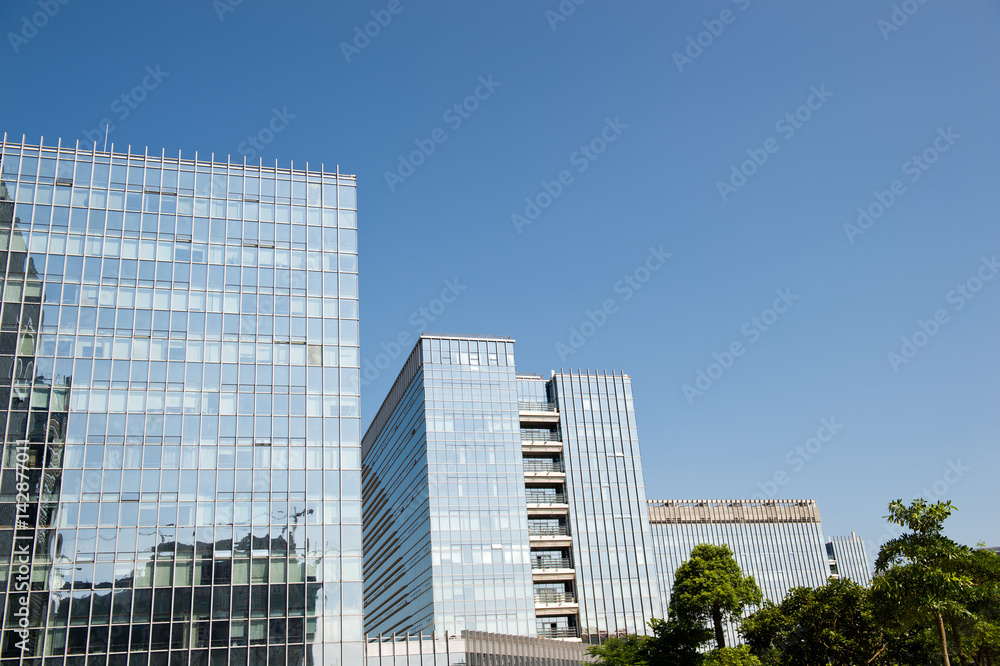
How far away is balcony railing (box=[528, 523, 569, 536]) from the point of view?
3868 inches

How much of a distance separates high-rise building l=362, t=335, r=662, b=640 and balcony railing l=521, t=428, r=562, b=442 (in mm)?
174

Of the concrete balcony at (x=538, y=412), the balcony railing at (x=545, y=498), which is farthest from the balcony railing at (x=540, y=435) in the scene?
the balcony railing at (x=545, y=498)

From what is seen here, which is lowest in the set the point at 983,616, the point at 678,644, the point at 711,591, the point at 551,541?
the point at 678,644

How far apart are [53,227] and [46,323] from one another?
286 inches

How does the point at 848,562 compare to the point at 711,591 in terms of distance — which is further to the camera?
the point at 848,562

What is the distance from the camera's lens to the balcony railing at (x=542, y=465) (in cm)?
10094

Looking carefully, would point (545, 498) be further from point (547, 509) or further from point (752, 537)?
point (752, 537)

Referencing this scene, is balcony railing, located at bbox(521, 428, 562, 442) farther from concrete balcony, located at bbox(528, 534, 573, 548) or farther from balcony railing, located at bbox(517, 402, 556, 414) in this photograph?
concrete balcony, located at bbox(528, 534, 573, 548)

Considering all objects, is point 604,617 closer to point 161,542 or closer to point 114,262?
point 161,542

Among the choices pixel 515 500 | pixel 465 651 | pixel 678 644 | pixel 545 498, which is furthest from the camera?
pixel 545 498

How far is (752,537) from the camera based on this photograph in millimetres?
161500

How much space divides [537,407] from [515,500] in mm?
12531

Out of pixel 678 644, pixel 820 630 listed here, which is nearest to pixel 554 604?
pixel 678 644

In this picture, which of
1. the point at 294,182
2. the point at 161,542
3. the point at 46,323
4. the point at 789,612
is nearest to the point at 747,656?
the point at 789,612
